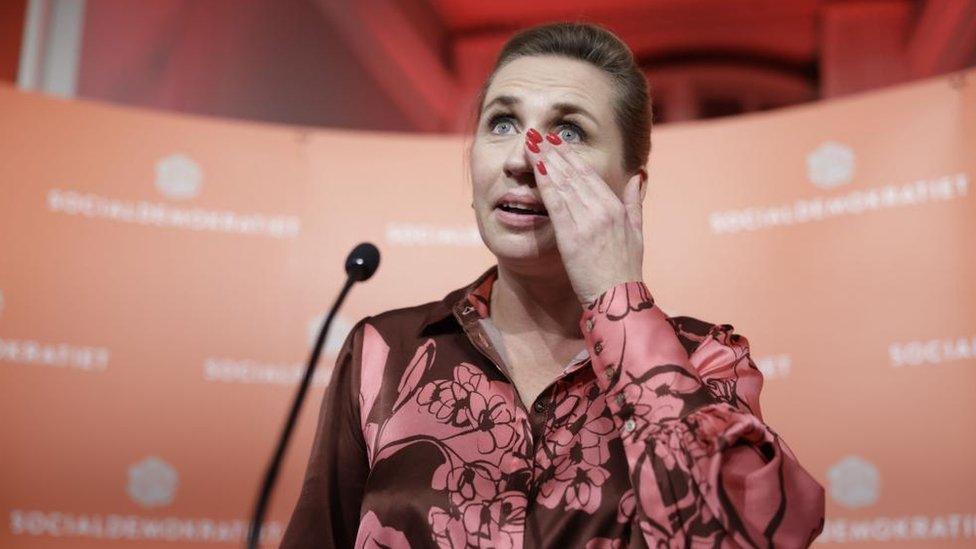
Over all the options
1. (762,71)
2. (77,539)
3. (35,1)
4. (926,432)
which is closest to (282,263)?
(77,539)

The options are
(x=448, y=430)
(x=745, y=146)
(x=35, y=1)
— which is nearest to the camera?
(x=448, y=430)

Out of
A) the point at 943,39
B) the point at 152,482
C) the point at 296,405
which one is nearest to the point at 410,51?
the point at 943,39

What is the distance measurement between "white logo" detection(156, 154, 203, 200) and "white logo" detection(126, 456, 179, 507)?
2.14ft

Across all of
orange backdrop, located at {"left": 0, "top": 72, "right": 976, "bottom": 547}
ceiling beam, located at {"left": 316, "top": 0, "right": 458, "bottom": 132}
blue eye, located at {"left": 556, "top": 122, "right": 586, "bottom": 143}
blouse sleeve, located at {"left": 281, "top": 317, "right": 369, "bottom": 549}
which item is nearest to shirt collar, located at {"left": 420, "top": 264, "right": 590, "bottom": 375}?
blouse sleeve, located at {"left": 281, "top": 317, "right": 369, "bottom": 549}

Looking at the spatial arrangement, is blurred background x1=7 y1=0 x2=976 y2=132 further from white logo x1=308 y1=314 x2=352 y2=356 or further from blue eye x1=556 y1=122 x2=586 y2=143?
blue eye x1=556 y1=122 x2=586 y2=143

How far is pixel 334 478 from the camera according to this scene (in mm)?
1229

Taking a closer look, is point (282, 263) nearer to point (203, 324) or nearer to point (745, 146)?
point (203, 324)

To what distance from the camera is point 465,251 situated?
2.65m

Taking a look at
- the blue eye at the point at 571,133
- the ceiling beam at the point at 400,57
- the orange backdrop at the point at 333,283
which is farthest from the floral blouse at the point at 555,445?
the ceiling beam at the point at 400,57

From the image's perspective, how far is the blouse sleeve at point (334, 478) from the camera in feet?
3.93

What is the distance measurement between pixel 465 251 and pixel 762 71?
266 centimetres

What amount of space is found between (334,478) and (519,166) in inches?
17.2

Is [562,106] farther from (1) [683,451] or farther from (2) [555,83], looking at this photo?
(1) [683,451]

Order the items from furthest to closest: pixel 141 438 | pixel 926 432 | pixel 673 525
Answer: pixel 141 438
pixel 926 432
pixel 673 525
